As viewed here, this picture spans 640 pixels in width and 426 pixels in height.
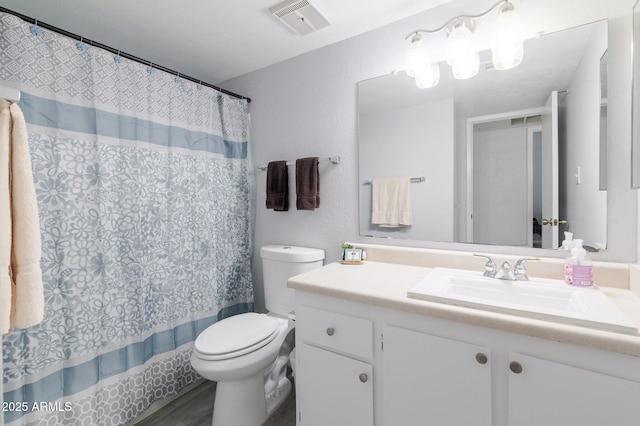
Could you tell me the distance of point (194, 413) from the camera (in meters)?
1.65

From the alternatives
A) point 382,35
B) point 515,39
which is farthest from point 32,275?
point 515,39

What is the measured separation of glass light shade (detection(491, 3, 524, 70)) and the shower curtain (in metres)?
1.65

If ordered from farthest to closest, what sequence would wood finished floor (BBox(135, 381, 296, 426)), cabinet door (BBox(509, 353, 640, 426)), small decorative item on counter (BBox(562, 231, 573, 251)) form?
wood finished floor (BBox(135, 381, 296, 426)) < small decorative item on counter (BBox(562, 231, 573, 251)) < cabinet door (BBox(509, 353, 640, 426))

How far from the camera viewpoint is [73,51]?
135cm

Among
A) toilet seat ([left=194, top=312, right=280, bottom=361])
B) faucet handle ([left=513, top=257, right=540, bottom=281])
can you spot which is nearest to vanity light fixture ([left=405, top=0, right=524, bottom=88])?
faucet handle ([left=513, top=257, right=540, bottom=281])

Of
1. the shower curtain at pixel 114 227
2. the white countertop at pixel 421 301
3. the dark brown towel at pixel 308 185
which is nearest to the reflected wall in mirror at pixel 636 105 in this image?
the white countertop at pixel 421 301

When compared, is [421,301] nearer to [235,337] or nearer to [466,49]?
[235,337]

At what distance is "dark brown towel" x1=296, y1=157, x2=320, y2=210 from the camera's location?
1841mm

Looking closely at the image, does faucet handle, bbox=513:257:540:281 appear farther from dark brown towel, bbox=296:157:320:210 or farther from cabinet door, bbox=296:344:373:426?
dark brown towel, bbox=296:157:320:210

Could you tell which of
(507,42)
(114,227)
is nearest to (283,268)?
(114,227)

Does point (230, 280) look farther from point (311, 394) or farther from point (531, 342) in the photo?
point (531, 342)

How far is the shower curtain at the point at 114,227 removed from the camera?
126 centimetres

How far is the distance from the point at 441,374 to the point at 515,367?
0.22 metres

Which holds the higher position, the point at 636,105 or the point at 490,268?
the point at 636,105
